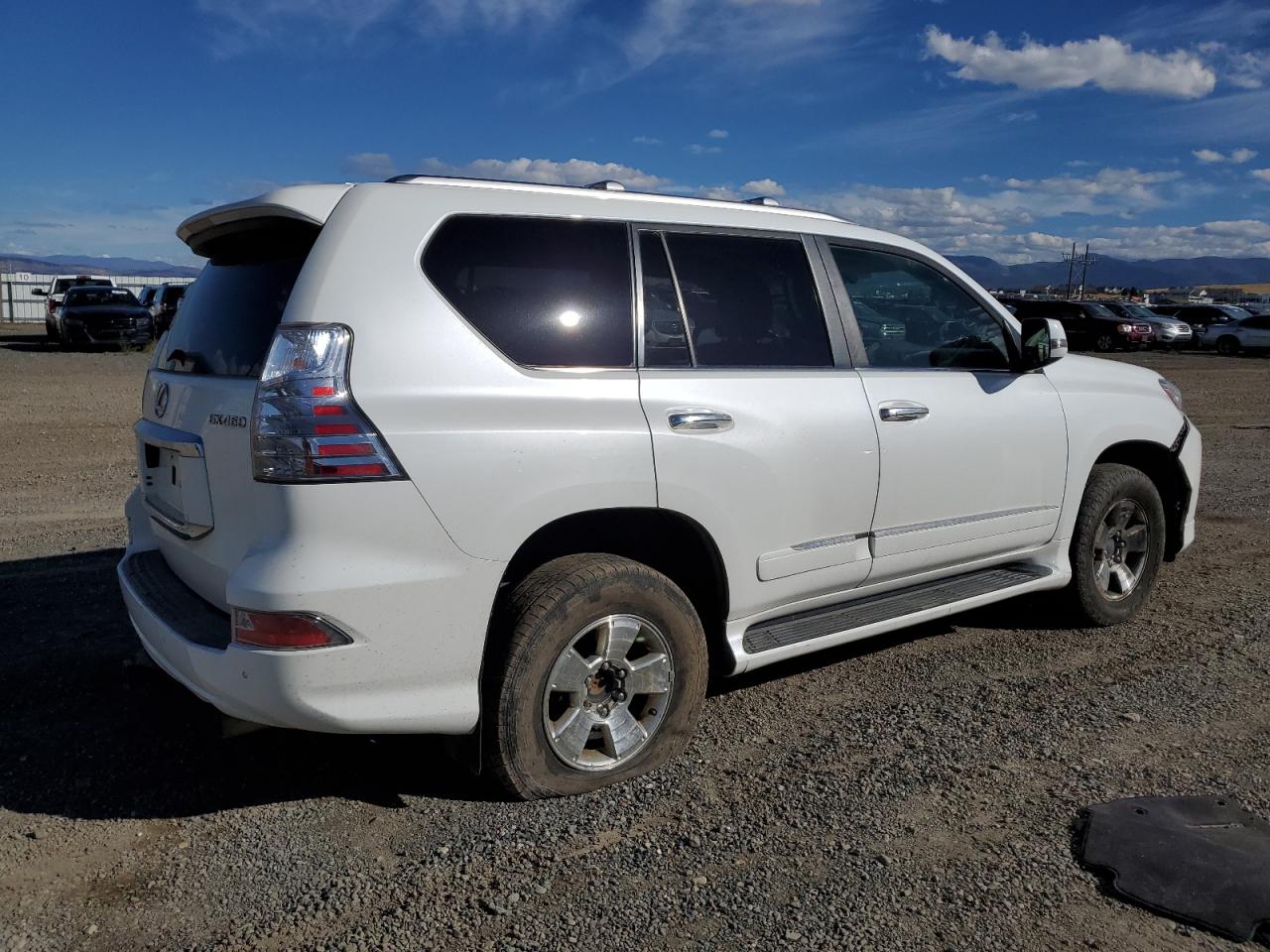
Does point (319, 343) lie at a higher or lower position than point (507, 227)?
lower

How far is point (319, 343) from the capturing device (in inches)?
120

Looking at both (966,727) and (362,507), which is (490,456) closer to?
(362,507)

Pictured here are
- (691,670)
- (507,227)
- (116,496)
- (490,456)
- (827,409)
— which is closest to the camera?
(490,456)

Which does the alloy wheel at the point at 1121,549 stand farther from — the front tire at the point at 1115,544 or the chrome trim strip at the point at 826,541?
the chrome trim strip at the point at 826,541

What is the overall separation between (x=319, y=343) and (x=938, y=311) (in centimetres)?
284

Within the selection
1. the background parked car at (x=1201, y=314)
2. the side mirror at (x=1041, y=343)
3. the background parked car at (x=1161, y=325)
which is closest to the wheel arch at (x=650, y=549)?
the side mirror at (x=1041, y=343)

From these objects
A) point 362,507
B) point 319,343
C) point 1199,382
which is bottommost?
point 1199,382

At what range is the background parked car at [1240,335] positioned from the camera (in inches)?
1419

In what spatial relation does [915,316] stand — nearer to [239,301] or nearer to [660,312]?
[660,312]

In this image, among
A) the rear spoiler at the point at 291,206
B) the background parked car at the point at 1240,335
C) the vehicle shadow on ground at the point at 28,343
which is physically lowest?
the background parked car at the point at 1240,335

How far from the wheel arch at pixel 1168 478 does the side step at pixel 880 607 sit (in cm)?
101

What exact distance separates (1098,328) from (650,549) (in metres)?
35.3

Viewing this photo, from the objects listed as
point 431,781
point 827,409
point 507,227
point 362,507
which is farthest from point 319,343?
point 827,409

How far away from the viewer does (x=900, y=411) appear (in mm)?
4277
